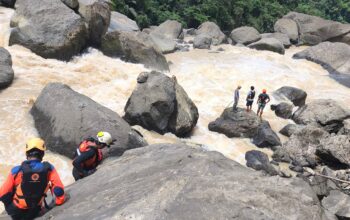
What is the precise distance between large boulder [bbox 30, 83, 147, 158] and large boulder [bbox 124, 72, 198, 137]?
2438mm

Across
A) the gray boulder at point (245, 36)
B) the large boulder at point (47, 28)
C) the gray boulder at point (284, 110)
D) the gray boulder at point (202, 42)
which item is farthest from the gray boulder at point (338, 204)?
the gray boulder at point (245, 36)

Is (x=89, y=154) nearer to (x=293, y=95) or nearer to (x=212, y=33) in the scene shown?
(x=293, y=95)

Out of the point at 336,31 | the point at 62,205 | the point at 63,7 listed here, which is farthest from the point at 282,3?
the point at 62,205

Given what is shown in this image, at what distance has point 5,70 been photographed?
572 inches

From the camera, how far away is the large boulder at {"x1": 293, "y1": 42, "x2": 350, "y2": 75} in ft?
84.3

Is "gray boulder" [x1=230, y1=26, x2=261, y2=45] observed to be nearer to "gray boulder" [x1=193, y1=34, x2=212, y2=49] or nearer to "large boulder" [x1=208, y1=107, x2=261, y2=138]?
"gray boulder" [x1=193, y1=34, x2=212, y2=49]

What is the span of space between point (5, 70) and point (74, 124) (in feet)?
17.7

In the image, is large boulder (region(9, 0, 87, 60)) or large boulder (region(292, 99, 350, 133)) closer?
large boulder (region(292, 99, 350, 133))

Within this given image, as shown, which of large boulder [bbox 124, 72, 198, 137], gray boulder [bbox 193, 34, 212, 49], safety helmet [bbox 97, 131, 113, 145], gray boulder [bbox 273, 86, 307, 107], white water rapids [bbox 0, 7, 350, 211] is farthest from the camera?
gray boulder [bbox 193, 34, 212, 49]

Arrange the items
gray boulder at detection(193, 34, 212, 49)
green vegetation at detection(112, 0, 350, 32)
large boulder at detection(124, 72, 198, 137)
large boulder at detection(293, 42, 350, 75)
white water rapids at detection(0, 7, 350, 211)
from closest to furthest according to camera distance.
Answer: white water rapids at detection(0, 7, 350, 211) → large boulder at detection(124, 72, 198, 137) → large boulder at detection(293, 42, 350, 75) → gray boulder at detection(193, 34, 212, 49) → green vegetation at detection(112, 0, 350, 32)

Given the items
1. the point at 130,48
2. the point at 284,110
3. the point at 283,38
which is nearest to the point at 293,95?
the point at 284,110

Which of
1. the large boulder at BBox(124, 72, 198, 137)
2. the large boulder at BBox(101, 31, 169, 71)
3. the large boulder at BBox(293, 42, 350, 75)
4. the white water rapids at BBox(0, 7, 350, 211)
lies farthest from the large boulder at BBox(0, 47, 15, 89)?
the large boulder at BBox(293, 42, 350, 75)

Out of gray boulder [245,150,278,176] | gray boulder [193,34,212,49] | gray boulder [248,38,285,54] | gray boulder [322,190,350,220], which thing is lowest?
gray boulder [193,34,212,49]

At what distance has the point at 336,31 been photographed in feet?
105
